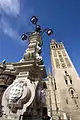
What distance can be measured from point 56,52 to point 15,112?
5010 centimetres

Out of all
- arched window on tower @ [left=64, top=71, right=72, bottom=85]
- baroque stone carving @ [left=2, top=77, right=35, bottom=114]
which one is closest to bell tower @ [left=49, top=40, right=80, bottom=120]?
arched window on tower @ [left=64, top=71, right=72, bottom=85]

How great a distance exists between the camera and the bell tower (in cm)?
2943

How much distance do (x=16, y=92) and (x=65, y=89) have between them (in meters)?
34.8

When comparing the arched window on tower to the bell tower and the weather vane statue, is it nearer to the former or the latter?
the bell tower

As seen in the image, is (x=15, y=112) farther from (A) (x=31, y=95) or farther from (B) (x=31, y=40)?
(B) (x=31, y=40)

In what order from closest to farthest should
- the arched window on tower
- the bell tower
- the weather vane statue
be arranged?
the weather vane statue
the bell tower
the arched window on tower

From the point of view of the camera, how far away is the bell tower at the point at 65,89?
96.6ft

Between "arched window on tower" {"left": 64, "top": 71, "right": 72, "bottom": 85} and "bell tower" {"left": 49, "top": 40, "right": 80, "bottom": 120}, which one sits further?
"arched window on tower" {"left": 64, "top": 71, "right": 72, "bottom": 85}

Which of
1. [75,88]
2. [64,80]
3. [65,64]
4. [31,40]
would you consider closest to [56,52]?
[65,64]

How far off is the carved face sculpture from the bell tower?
2465 cm

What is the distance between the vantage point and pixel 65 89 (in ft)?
116

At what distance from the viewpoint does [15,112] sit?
2357mm

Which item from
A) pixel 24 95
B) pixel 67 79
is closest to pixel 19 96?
pixel 24 95

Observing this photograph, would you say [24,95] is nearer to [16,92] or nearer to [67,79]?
[16,92]
